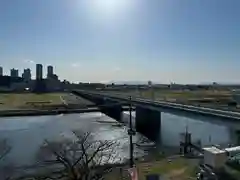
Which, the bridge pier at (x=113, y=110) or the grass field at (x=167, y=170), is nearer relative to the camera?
the grass field at (x=167, y=170)

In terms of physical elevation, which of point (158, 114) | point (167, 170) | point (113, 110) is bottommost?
point (113, 110)

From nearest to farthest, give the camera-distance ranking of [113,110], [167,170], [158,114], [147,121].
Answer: [167,170] → [147,121] → [158,114] → [113,110]

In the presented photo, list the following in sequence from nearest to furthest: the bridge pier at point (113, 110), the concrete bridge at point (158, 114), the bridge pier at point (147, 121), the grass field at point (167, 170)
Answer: the grass field at point (167, 170), the concrete bridge at point (158, 114), the bridge pier at point (147, 121), the bridge pier at point (113, 110)

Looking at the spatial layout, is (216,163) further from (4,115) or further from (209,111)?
(4,115)

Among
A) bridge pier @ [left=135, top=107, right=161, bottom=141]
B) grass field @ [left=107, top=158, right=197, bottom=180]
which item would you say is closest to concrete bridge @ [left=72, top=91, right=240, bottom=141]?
bridge pier @ [left=135, top=107, right=161, bottom=141]

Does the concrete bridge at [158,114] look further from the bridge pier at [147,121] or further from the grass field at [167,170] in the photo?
the grass field at [167,170]

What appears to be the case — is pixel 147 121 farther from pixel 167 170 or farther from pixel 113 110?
pixel 167 170

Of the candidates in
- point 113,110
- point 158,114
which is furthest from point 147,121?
point 113,110

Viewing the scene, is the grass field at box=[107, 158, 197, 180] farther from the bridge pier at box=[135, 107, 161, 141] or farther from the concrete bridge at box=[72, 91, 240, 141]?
the bridge pier at box=[135, 107, 161, 141]

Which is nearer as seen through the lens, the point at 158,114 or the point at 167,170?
the point at 167,170

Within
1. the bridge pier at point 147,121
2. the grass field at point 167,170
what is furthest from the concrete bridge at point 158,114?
the grass field at point 167,170

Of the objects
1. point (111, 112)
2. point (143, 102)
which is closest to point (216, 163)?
point (143, 102)
